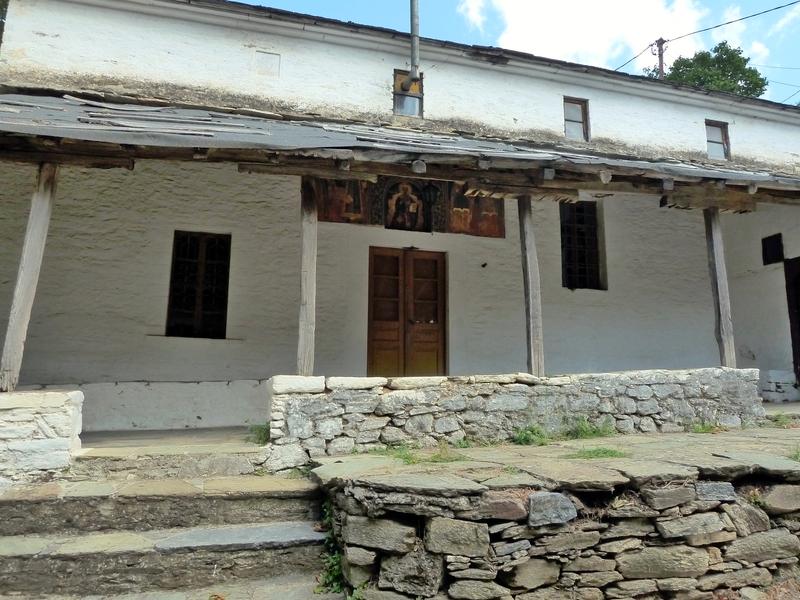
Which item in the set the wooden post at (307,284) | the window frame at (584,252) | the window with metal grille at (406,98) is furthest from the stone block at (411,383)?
the window with metal grille at (406,98)

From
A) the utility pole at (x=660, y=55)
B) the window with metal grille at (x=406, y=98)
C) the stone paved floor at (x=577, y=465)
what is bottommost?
the stone paved floor at (x=577, y=465)

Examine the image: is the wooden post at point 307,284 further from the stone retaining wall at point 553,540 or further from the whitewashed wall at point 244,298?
the whitewashed wall at point 244,298

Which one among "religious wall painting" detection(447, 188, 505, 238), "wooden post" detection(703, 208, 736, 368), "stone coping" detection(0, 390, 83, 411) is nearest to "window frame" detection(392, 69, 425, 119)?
"religious wall painting" detection(447, 188, 505, 238)

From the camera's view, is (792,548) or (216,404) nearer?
(792,548)

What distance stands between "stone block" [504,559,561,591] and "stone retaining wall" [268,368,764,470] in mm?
1868

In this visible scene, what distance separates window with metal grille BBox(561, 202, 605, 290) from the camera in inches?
332

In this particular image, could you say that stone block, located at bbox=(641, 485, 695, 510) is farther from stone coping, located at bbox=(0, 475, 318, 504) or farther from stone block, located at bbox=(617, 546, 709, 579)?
stone coping, located at bbox=(0, 475, 318, 504)

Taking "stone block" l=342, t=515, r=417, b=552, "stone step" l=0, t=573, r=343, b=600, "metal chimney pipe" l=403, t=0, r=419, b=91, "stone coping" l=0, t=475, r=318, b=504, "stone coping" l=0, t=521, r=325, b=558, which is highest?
"metal chimney pipe" l=403, t=0, r=419, b=91

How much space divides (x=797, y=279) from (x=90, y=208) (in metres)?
10.2

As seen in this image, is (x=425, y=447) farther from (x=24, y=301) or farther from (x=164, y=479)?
(x=24, y=301)

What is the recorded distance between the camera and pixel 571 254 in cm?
848

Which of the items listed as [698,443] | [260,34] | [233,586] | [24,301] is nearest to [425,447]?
[233,586]

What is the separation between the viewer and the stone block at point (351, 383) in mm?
4820

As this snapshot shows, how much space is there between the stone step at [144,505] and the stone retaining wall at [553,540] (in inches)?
22.7
